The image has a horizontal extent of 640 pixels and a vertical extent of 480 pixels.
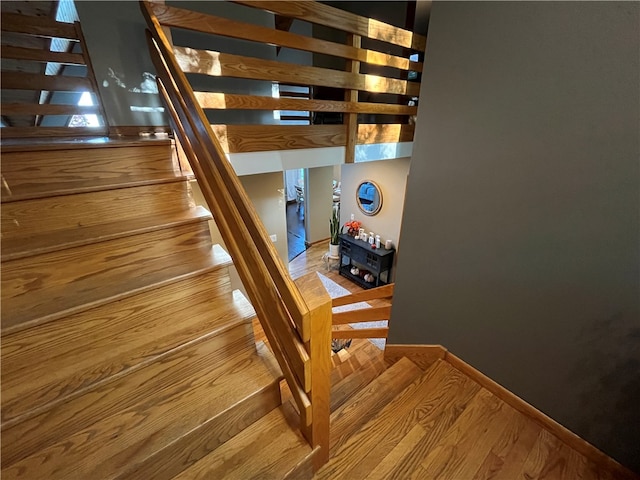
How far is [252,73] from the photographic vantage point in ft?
5.66

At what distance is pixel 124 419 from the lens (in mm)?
959

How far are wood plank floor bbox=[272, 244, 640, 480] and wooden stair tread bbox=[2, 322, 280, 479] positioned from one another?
0.51 meters

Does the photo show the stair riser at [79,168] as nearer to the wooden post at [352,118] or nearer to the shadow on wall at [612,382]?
the wooden post at [352,118]

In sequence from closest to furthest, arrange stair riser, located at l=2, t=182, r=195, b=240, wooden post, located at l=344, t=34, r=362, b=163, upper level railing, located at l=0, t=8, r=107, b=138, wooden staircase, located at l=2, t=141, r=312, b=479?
wooden staircase, located at l=2, t=141, r=312, b=479, stair riser, located at l=2, t=182, r=195, b=240, upper level railing, located at l=0, t=8, r=107, b=138, wooden post, located at l=344, t=34, r=362, b=163

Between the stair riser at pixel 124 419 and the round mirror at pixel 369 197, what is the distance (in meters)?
3.71

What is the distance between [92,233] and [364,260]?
12.7ft

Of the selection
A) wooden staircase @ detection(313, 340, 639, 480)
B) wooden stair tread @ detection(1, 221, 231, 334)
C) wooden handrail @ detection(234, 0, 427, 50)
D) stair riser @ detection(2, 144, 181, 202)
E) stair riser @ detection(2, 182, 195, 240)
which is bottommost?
wooden staircase @ detection(313, 340, 639, 480)

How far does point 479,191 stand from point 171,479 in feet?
5.64

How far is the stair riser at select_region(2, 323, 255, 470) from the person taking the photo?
85 cm

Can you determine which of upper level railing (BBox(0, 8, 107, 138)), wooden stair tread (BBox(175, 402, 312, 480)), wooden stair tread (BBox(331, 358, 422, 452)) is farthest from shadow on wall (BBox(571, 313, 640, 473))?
upper level railing (BBox(0, 8, 107, 138))

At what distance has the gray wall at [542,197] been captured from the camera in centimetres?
94

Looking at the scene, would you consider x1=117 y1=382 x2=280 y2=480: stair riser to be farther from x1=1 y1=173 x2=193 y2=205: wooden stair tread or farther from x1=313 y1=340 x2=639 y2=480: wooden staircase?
x1=1 y1=173 x2=193 y2=205: wooden stair tread

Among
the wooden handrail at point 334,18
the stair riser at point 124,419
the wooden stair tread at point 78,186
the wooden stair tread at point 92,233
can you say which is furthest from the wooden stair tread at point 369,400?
the wooden handrail at point 334,18

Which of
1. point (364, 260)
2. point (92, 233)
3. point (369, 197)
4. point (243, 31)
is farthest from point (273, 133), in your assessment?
point (364, 260)
